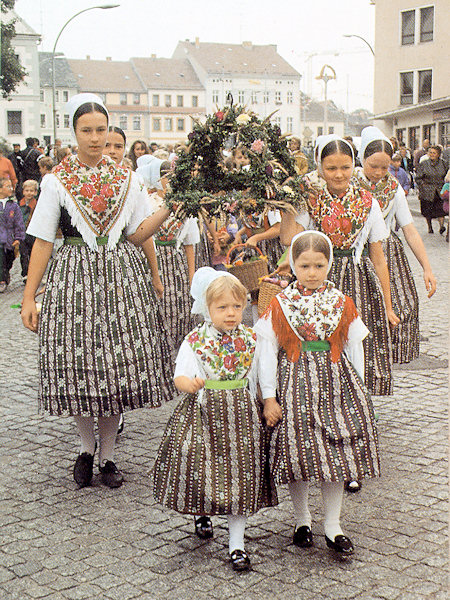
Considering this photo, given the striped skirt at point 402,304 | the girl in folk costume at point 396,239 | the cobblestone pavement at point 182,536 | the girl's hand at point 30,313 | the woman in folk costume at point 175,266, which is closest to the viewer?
the cobblestone pavement at point 182,536

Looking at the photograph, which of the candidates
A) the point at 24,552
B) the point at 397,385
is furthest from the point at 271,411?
the point at 397,385

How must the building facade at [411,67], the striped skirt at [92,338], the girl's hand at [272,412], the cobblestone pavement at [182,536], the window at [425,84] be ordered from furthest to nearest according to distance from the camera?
the window at [425,84]
the building facade at [411,67]
the striped skirt at [92,338]
the girl's hand at [272,412]
the cobblestone pavement at [182,536]

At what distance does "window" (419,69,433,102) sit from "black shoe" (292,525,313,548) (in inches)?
1639

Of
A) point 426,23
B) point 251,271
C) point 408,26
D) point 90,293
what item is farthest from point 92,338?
point 408,26

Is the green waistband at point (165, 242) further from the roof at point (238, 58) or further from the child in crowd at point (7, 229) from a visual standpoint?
the roof at point (238, 58)

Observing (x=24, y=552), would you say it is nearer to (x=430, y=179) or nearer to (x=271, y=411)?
(x=271, y=411)

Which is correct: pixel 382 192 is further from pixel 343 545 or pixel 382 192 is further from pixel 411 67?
pixel 411 67

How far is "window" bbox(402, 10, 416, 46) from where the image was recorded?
4322 cm

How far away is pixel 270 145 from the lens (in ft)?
13.7

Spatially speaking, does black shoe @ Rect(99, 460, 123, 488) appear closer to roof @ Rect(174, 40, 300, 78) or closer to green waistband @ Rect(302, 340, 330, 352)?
green waistband @ Rect(302, 340, 330, 352)

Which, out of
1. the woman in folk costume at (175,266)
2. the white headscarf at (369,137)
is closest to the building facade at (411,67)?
the woman in folk costume at (175,266)

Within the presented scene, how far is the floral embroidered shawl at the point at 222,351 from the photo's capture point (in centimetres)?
392

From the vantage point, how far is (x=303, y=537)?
158 inches

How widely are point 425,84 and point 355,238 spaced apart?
40.9m
